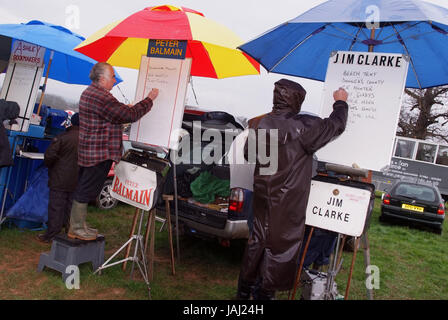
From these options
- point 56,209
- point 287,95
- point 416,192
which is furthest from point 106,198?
point 416,192

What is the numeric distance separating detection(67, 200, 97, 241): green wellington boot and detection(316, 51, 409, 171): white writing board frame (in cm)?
241

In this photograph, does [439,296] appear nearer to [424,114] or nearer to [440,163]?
[440,163]

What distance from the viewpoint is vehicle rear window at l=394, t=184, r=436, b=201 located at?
392 inches

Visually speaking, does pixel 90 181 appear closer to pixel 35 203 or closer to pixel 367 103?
pixel 35 203

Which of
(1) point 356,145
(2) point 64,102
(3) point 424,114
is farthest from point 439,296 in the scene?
(3) point 424,114

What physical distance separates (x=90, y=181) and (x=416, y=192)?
9.14 meters

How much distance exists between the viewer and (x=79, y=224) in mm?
3975

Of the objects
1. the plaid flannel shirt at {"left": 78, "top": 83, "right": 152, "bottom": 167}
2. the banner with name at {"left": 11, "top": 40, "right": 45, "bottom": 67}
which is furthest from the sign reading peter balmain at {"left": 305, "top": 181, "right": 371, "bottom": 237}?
the banner with name at {"left": 11, "top": 40, "right": 45, "bottom": 67}

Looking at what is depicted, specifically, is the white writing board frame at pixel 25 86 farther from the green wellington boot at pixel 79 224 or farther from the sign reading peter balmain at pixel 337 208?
the sign reading peter balmain at pixel 337 208

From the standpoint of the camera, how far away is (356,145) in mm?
3264

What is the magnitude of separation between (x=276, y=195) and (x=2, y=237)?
3.91 meters

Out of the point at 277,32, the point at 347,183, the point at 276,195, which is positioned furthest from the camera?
the point at 277,32

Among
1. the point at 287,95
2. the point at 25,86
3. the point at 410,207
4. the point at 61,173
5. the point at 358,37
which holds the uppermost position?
the point at 358,37

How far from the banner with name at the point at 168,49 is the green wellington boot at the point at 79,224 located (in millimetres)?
1746
